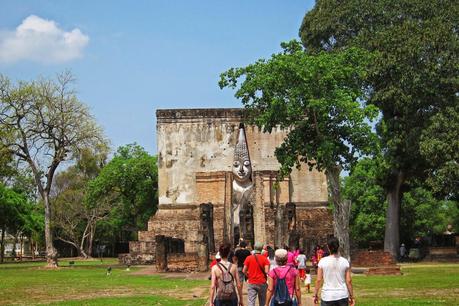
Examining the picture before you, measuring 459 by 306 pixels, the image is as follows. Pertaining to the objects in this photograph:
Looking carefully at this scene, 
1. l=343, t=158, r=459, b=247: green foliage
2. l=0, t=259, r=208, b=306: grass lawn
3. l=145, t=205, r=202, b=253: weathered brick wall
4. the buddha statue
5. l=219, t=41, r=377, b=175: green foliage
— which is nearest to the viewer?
l=0, t=259, r=208, b=306: grass lawn

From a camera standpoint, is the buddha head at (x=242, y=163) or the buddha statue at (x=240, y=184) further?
the buddha head at (x=242, y=163)

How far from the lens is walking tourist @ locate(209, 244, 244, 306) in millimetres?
9266

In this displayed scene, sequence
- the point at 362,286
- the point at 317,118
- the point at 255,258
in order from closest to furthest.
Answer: the point at 255,258
the point at 362,286
the point at 317,118

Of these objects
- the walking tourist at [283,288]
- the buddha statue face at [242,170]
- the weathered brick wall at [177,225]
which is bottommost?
the walking tourist at [283,288]

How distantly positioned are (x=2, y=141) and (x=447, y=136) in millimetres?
19249

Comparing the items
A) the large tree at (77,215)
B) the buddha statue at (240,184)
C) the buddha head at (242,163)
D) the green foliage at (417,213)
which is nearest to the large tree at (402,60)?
the buddha head at (242,163)

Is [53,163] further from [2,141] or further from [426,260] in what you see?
[426,260]

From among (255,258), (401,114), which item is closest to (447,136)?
(401,114)

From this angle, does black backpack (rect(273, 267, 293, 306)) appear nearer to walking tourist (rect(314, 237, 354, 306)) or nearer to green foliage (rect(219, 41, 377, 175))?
walking tourist (rect(314, 237, 354, 306))

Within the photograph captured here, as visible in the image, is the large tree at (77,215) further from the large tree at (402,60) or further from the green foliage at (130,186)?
the large tree at (402,60)

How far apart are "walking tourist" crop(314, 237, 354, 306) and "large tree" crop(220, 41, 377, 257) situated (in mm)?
15243

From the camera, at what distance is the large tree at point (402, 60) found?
102ft

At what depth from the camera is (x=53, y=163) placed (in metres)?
34.1

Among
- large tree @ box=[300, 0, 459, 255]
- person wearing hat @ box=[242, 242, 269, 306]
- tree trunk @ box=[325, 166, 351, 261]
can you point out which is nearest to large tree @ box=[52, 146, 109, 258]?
large tree @ box=[300, 0, 459, 255]
